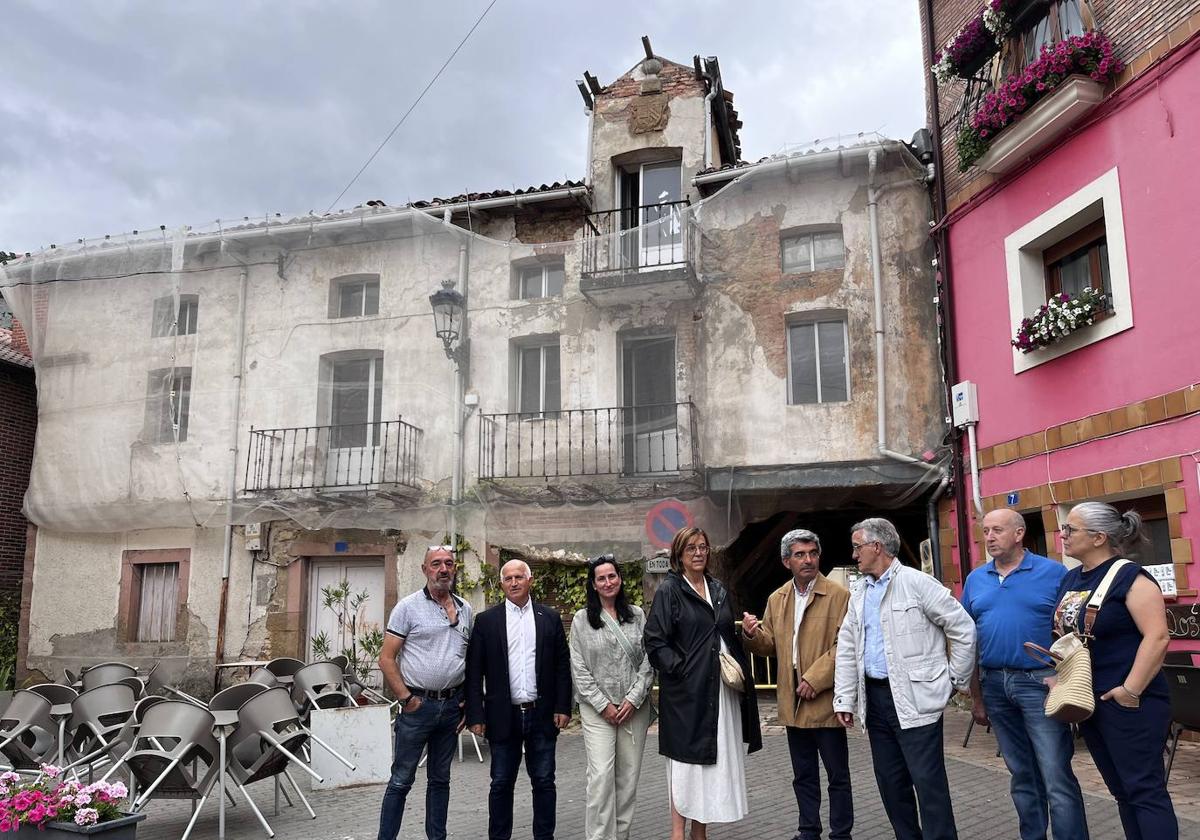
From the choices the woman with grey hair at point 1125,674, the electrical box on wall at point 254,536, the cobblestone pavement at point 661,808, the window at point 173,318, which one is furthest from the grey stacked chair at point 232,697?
the window at point 173,318

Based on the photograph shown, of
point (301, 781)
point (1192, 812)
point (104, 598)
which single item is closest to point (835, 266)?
point (1192, 812)

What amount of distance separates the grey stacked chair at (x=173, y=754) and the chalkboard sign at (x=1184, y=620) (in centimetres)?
721

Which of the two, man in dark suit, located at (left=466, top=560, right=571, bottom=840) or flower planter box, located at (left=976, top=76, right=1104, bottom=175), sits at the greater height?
flower planter box, located at (left=976, top=76, right=1104, bottom=175)

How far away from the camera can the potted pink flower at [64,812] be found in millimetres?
4551

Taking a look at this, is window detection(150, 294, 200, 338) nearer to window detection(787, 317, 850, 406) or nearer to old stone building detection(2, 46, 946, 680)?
old stone building detection(2, 46, 946, 680)

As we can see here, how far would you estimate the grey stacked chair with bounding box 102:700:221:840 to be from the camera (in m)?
5.64

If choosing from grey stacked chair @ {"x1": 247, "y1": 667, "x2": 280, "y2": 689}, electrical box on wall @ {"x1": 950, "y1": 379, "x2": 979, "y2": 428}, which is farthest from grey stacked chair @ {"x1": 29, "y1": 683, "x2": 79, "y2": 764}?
electrical box on wall @ {"x1": 950, "y1": 379, "x2": 979, "y2": 428}

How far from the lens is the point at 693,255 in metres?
12.3

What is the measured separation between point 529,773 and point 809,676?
157 cm

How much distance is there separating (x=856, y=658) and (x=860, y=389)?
767 centimetres

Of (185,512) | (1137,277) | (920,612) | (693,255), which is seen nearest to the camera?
(920,612)

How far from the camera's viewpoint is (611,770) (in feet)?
15.9

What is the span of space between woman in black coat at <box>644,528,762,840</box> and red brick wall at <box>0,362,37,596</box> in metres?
14.0

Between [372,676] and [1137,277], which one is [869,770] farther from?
[372,676]
